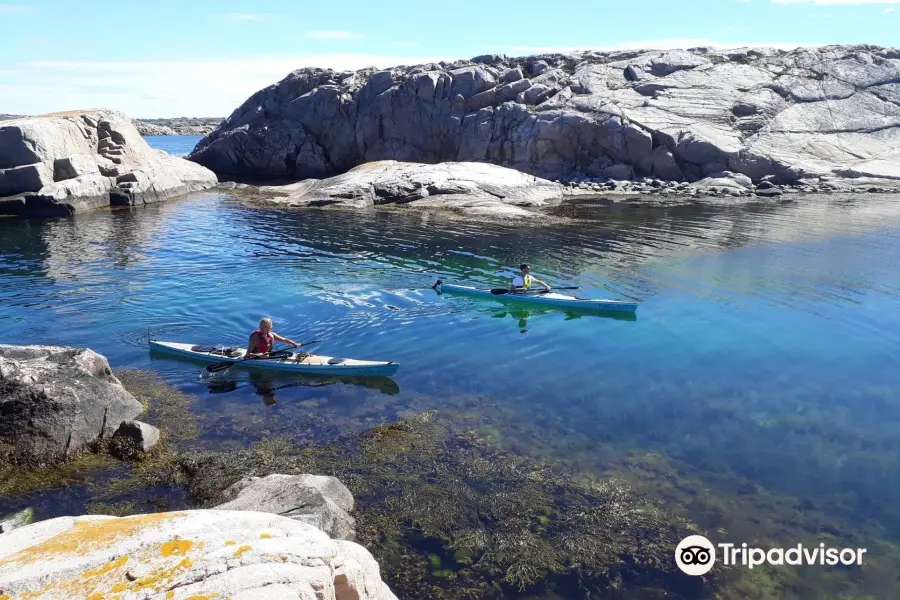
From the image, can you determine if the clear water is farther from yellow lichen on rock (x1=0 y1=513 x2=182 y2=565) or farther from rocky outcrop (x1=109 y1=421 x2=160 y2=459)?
yellow lichen on rock (x1=0 y1=513 x2=182 y2=565)

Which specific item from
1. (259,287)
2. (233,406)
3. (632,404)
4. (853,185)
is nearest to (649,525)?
(632,404)

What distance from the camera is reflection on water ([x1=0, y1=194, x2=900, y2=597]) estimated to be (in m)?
13.6

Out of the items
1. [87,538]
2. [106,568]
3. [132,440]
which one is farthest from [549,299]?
Answer: [106,568]

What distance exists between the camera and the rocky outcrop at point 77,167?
41000mm

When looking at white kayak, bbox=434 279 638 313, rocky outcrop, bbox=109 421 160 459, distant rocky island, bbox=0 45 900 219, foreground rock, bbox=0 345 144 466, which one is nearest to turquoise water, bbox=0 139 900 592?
white kayak, bbox=434 279 638 313

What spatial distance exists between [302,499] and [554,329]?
12937 millimetres

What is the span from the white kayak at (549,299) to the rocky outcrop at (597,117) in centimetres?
3754

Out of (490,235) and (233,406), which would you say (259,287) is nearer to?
(233,406)

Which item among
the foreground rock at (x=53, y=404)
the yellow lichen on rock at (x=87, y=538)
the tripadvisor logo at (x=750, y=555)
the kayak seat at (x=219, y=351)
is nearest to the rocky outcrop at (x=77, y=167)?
the kayak seat at (x=219, y=351)

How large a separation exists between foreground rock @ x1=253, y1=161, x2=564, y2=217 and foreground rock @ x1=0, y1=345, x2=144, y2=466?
1290 inches

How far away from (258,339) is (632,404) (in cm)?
995

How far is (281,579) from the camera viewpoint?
173 inches

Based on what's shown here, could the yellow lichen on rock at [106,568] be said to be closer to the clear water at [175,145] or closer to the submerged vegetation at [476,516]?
the submerged vegetation at [476,516]

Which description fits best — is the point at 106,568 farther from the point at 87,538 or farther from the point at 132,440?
the point at 132,440
